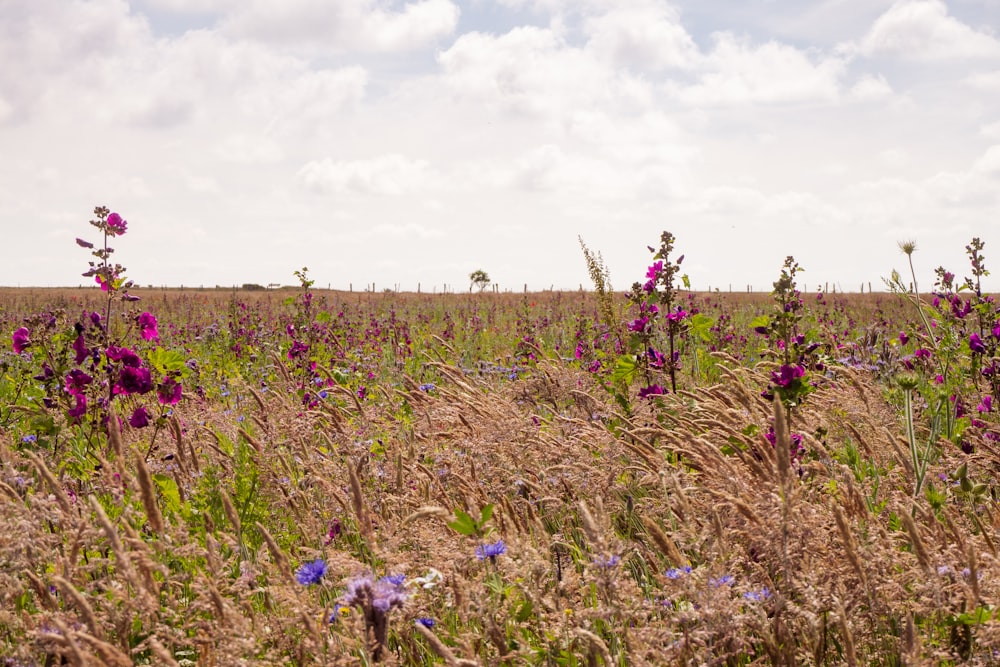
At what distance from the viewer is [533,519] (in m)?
2.59

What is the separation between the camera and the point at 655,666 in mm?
1905

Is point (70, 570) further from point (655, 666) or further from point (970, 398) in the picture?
point (970, 398)

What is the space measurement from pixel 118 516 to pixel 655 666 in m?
2.72

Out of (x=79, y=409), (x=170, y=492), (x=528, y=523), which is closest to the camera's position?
(x=528, y=523)

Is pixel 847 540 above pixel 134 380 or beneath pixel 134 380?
beneath

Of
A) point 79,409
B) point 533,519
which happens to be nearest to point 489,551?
point 533,519

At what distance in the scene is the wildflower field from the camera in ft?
6.19

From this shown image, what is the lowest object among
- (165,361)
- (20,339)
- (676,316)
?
(165,361)

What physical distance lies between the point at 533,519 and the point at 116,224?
141 inches

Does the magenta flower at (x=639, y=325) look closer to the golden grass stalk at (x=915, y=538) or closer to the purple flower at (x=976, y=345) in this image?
the purple flower at (x=976, y=345)

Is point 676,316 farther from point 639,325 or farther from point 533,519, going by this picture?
point 533,519

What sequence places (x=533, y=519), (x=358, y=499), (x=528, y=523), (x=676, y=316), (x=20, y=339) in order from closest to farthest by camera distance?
(x=358, y=499), (x=533, y=519), (x=528, y=523), (x=20, y=339), (x=676, y=316)

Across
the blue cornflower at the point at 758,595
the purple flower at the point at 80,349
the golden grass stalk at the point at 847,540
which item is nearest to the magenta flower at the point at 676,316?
the blue cornflower at the point at 758,595

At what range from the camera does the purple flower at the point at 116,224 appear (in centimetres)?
461
